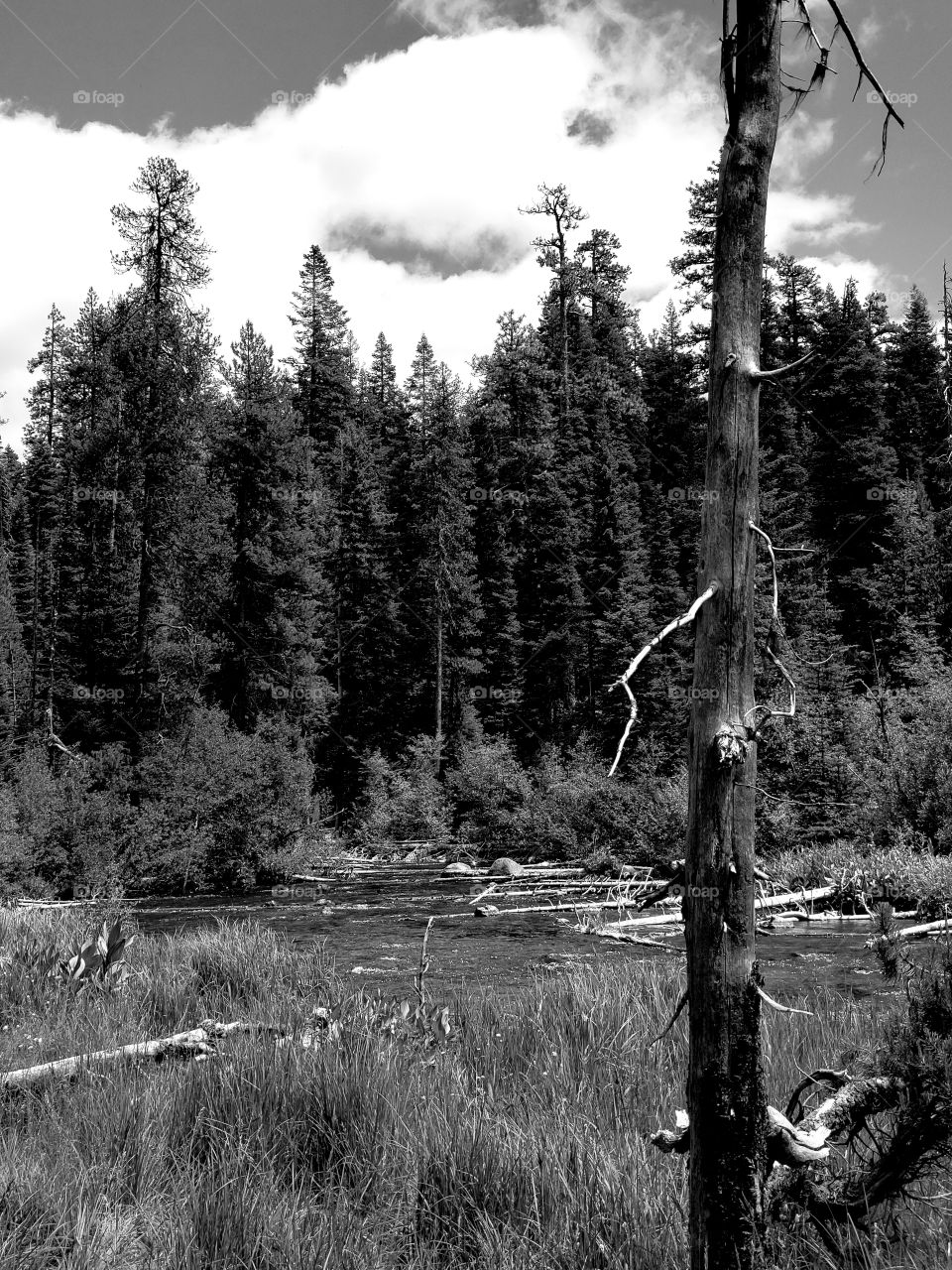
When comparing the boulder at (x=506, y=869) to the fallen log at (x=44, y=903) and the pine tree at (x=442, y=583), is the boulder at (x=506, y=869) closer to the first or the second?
the fallen log at (x=44, y=903)

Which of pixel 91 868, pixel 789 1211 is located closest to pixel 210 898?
pixel 91 868

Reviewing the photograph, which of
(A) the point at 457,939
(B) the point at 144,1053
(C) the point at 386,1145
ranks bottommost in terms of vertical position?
(A) the point at 457,939

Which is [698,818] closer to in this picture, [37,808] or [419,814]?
[37,808]

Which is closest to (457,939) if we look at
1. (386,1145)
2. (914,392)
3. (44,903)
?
(44,903)

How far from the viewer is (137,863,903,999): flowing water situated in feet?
34.3

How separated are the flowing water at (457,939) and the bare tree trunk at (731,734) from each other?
16.1 feet

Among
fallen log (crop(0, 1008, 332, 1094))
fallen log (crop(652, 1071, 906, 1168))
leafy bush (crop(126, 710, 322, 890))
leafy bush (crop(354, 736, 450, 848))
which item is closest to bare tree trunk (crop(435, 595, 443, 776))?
leafy bush (crop(354, 736, 450, 848))

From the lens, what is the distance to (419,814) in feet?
115

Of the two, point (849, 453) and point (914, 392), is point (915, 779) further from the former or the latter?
point (914, 392)

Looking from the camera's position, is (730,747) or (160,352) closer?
(730,747)

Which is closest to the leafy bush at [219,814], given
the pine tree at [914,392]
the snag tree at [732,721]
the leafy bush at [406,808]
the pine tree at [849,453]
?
the leafy bush at [406,808]

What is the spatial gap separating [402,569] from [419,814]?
16017 millimetres

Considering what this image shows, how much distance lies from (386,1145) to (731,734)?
8.83ft

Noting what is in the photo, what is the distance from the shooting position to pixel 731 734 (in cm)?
292
